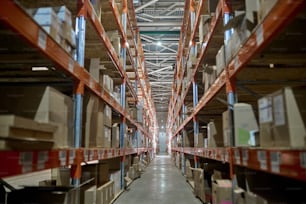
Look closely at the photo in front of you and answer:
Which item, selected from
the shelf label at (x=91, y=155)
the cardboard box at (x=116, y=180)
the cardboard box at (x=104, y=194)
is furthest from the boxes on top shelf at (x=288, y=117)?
the cardboard box at (x=116, y=180)

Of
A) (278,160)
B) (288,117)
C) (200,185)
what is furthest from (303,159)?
(200,185)

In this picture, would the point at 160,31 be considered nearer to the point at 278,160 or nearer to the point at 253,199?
the point at 253,199

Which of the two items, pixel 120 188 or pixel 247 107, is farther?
pixel 120 188

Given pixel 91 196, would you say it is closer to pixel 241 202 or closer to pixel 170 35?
pixel 241 202

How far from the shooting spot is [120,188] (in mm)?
4879

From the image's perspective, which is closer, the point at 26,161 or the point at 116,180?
the point at 26,161

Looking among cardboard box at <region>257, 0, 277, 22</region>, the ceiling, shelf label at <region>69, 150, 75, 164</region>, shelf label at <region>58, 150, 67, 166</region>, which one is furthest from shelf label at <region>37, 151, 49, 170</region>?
the ceiling

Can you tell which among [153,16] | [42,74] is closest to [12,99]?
[42,74]

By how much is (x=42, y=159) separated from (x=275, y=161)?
127cm

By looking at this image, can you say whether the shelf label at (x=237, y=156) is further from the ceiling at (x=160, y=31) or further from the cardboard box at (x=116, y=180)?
the ceiling at (x=160, y=31)

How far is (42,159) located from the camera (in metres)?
1.59

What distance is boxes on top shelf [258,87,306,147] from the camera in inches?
53.6

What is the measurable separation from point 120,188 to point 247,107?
3.38 metres

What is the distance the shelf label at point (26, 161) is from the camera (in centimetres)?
135
